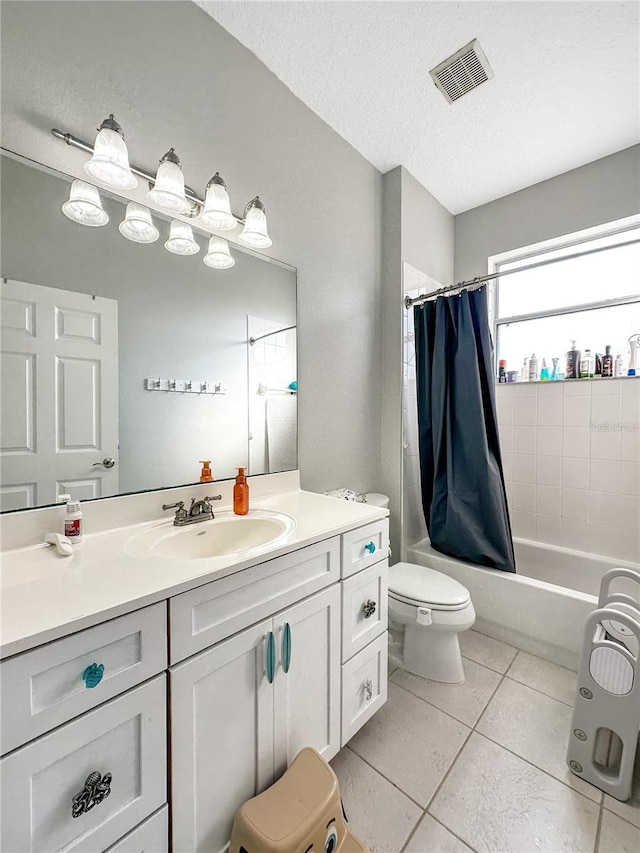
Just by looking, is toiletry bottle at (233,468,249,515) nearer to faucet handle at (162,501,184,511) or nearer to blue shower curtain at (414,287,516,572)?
faucet handle at (162,501,184,511)

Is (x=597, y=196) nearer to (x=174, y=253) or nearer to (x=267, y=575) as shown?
(x=174, y=253)

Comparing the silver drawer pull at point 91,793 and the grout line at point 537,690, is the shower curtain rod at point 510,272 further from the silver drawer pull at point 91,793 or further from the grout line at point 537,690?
the silver drawer pull at point 91,793

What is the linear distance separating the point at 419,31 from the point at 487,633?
278 cm

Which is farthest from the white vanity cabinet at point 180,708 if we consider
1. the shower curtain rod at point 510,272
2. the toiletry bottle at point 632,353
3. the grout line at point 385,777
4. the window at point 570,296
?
the window at point 570,296

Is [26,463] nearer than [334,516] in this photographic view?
Yes

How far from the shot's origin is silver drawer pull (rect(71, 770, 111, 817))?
60 cm

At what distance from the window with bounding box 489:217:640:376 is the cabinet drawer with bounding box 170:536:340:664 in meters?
2.18

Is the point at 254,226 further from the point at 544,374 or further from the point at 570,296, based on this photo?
the point at 570,296

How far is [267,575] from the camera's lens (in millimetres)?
895

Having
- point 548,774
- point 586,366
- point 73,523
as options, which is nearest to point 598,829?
point 548,774

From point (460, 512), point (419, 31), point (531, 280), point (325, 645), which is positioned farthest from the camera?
point (531, 280)

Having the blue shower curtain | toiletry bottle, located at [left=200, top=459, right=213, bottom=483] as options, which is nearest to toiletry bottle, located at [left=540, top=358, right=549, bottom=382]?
the blue shower curtain

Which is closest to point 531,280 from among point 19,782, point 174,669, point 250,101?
point 250,101

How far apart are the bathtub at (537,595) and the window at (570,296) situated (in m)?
1.23
